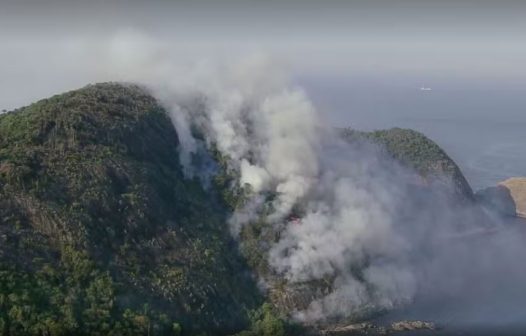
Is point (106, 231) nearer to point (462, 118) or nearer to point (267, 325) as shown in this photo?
point (267, 325)

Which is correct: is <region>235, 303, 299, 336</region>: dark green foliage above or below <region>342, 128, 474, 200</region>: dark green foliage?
below

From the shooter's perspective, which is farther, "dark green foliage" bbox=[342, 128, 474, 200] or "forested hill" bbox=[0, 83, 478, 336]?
"dark green foliage" bbox=[342, 128, 474, 200]

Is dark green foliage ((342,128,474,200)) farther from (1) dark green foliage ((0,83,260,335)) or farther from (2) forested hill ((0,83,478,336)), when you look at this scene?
(1) dark green foliage ((0,83,260,335))

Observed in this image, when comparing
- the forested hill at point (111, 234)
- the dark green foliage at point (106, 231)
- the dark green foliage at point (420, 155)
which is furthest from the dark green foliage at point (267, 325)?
the dark green foliage at point (420, 155)

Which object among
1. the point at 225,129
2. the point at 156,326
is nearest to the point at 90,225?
the point at 156,326

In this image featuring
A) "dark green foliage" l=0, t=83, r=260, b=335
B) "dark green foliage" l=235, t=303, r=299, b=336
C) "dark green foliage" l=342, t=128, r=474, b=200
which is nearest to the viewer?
"dark green foliage" l=0, t=83, r=260, b=335

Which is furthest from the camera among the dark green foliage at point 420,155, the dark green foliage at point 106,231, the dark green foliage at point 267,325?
the dark green foliage at point 420,155

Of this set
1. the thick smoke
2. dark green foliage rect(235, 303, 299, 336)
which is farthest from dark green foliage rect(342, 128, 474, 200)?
dark green foliage rect(235, 303, 299, 336)

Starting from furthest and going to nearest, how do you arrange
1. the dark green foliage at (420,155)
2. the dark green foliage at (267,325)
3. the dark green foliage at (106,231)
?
the dark green foliage at (420,155), the dark green foliage at (267,325), the dark green foliage at (106,231)

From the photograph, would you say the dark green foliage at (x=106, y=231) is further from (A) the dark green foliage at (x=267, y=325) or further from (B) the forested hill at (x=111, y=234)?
(A) the dark green foliage at (x=267, y=325)
